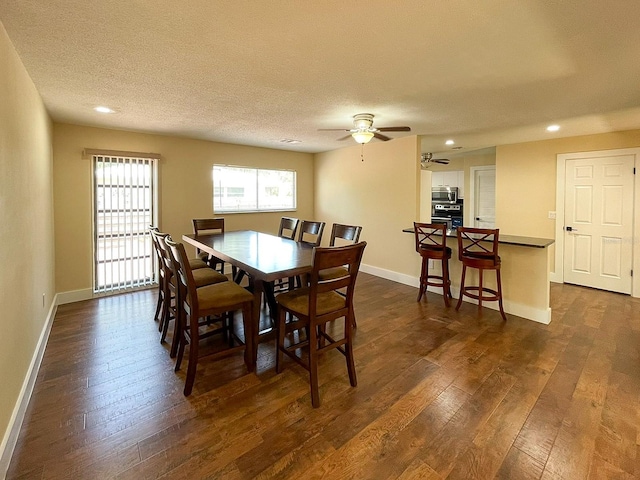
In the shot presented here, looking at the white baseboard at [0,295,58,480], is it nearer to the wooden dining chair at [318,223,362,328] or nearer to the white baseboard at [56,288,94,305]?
the white baseboard at [56,288,94,305]

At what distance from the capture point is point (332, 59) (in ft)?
6.98

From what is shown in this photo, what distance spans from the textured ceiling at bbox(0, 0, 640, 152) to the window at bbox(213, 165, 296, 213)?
1773mm

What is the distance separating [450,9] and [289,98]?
1678 millimetres

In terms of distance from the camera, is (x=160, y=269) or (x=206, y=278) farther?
(x=160, y=269)

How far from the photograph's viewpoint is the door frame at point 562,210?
4.18 m

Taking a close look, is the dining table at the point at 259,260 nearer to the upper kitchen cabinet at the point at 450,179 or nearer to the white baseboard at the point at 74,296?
the white baseboard at the point at 74,296

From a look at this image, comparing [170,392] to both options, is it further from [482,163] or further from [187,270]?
[482,163]

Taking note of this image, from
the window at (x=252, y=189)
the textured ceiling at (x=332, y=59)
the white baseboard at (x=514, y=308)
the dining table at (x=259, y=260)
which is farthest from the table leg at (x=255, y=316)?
the window at (x=252, y=189)

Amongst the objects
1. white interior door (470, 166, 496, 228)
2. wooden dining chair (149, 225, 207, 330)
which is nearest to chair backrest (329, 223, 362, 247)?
wooden dining chair (149, 225, 207, 330)

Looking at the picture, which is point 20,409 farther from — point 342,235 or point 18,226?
point 342,235

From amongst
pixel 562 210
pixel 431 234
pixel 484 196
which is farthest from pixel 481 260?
pixel 484 196

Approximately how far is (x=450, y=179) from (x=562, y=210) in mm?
2705

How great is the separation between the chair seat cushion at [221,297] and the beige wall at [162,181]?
2860 millimetres

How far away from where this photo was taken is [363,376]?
236 cm
